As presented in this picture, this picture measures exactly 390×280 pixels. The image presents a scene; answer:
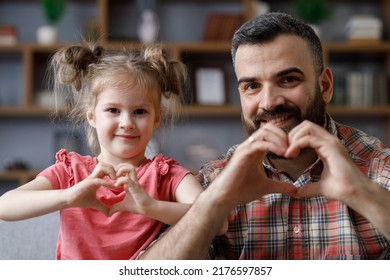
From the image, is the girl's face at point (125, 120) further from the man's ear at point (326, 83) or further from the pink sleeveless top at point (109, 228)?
the man's ear at point (326, 83)

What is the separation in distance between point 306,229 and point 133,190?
18.8 inches

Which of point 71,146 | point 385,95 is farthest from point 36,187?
point 385,95

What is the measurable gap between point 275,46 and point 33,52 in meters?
2.62

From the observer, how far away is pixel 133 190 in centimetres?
117

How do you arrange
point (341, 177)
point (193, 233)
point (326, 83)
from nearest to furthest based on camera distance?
1. point (341, 177)
2. point (193, 233)
3. point (326, 83)

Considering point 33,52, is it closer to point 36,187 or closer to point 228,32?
point 228,32

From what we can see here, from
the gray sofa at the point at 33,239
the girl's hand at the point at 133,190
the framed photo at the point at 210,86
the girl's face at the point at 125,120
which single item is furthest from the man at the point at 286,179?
the framed photo at the point at 210,86

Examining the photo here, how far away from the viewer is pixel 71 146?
12.3ft

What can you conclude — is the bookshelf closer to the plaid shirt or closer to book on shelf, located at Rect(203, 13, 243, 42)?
book on shelf, located at Rect(203, 13, 243, 42)

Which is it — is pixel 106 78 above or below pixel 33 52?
below

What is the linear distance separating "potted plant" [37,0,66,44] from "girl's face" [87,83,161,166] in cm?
250

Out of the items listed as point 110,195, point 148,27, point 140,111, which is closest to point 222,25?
point 148,27

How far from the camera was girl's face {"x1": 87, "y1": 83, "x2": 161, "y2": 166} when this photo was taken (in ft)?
4.52

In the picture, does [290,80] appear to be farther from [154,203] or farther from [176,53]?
[176,53]
